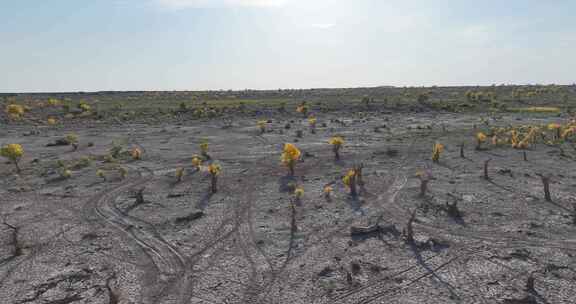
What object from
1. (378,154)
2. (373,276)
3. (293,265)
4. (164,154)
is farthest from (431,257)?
(164,154)

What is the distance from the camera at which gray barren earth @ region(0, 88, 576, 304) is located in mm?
11047

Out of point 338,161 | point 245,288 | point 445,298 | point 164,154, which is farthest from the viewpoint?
point 164,154

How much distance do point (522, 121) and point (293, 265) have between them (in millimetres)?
39803

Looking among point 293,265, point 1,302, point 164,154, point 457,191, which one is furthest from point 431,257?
point 164,154

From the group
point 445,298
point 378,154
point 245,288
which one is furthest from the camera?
point 378,154

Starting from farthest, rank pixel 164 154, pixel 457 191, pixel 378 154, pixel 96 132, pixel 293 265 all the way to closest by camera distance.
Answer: pixel 96 132
pixel 164 154
pixel 378 154
pixel 457 191
pixel 293 265

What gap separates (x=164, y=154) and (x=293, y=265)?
19592 millimetres

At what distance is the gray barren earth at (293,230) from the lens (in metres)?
11.0

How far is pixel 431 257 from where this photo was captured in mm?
12484

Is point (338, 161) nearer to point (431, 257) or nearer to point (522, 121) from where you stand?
point (431, 257)

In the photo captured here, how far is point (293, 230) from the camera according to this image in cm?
1471

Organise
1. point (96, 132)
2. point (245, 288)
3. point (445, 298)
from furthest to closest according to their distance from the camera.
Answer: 1. point (96, 132)
2. point (245, 288)
3. point (445, 298)

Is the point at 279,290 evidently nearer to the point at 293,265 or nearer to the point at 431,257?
the point at 293,265

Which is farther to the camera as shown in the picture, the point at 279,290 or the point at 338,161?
the point at 338,161
